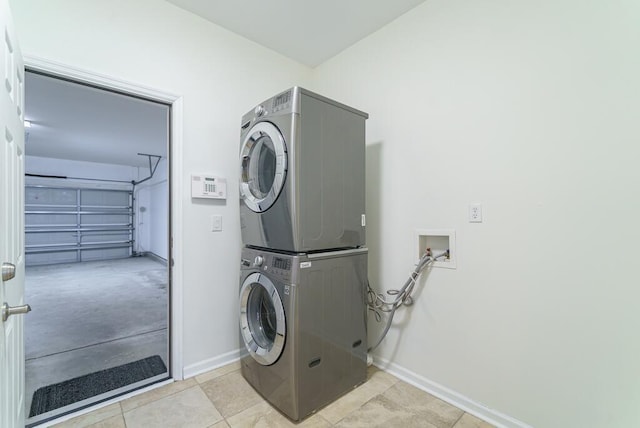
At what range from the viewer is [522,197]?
1502mm

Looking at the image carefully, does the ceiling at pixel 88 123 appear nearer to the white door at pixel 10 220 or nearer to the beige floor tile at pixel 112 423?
the white door at pixel 10 220

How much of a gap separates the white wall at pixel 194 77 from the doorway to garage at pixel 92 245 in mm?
175

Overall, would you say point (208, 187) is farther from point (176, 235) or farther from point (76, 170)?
point (76, 170)

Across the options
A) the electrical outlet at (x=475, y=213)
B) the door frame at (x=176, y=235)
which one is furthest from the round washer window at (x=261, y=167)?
the electrical outlet at (x=475, y=213)

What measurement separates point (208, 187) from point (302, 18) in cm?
145

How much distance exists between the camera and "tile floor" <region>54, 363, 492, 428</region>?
5.11 ft

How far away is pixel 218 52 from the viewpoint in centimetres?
219

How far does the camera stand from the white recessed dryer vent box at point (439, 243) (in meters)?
1.76

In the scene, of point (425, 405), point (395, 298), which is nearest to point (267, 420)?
point (425, 405)

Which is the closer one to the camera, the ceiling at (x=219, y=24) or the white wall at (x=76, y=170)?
the ceiling at (x=219, y=24)

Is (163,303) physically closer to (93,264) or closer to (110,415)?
(110,415)

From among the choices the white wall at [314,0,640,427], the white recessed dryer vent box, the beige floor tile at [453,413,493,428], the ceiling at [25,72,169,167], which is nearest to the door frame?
the ceiling at [25,72,169,167]

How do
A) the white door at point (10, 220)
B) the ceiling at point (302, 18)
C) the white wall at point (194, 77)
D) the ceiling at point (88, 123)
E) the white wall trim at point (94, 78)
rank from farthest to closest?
the ceiling at point (88, 123)
the ceiling at point (302, 18)
the white wall at point (194, 77)
the white wall trim at point (94, 78)
the white door at point (10, 220)

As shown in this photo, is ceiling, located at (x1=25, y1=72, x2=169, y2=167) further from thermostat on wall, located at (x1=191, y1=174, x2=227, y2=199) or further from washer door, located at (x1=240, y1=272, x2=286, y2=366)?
washer door, located at (x1=240, y1=272, x2=286, y2=366)
